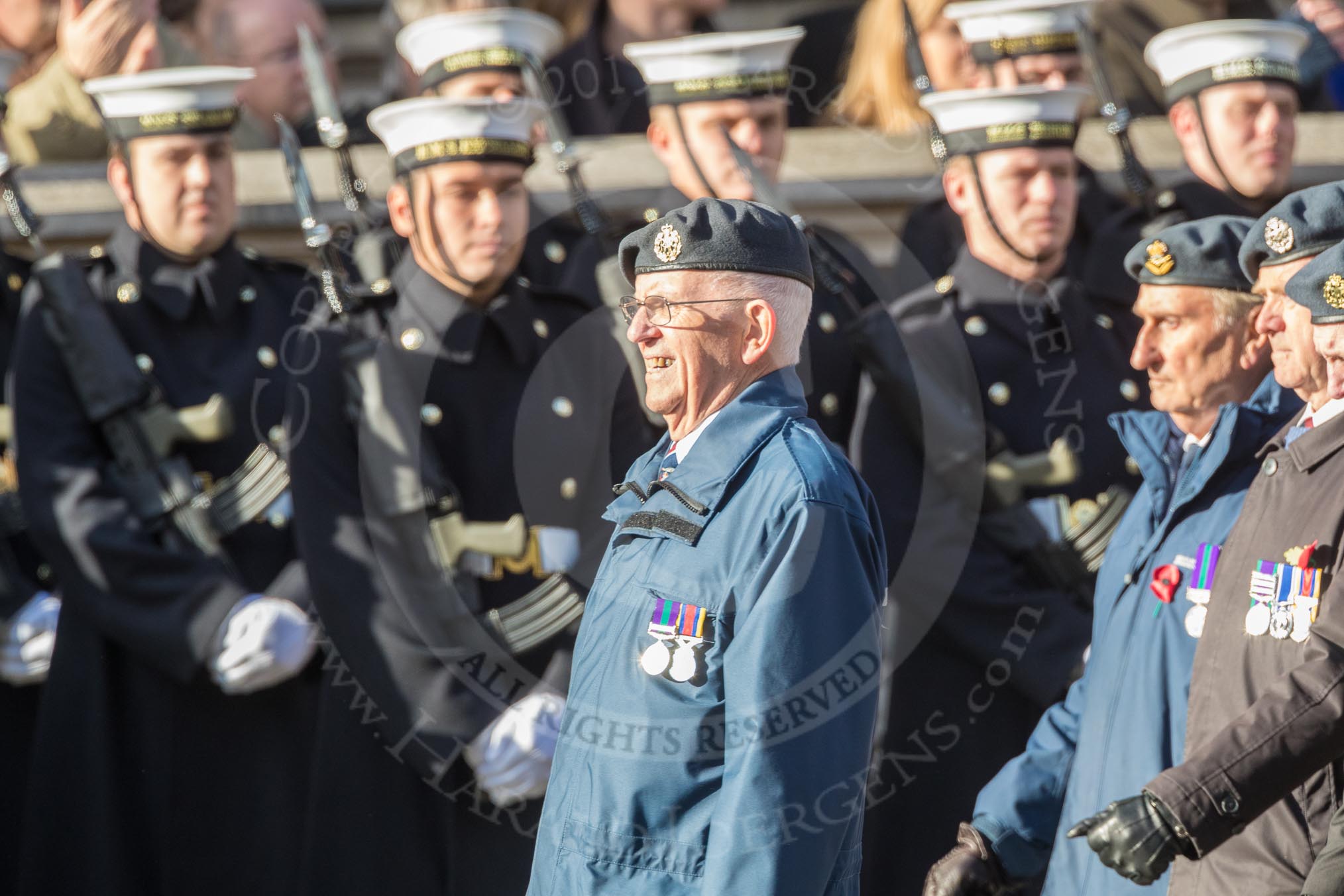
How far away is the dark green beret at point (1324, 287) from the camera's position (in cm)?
315

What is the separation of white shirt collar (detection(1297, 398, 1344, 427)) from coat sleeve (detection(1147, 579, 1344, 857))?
41cm

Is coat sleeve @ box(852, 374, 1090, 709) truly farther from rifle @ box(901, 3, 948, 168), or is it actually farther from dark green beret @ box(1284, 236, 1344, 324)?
dark green beret @ box(1284, 236, 1344, 324)

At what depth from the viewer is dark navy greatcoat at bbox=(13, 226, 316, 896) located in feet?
16.1

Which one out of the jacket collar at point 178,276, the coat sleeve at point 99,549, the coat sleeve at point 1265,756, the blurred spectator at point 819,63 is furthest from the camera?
the blurred spectator at point 819,63

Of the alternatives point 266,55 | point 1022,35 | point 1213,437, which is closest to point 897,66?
point 1022,35

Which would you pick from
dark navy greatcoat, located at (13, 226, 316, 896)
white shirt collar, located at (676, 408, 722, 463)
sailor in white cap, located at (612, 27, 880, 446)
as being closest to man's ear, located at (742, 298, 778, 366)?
white shirt collar, located at (676, 408, 722, 463)

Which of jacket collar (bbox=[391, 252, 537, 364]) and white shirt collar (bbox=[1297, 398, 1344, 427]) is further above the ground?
jacket collar (bbox=[391, 252, 537, 364])

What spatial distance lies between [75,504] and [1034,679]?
2391mm

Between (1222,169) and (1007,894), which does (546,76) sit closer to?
(1222,169)

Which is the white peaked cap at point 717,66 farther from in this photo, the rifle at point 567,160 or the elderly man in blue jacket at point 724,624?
the elderly man in blue jacket at point 724,624

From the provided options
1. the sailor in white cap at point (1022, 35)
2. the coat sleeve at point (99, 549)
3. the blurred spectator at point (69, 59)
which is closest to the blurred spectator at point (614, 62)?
the sailor in white cap at point (1022, 35)

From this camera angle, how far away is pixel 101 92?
519cm

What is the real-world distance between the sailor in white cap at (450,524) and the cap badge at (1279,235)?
1.76 metres

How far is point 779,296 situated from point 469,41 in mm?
2616
